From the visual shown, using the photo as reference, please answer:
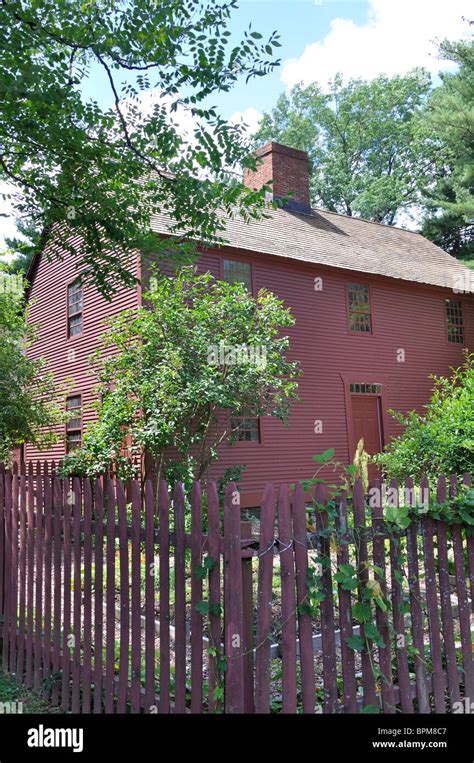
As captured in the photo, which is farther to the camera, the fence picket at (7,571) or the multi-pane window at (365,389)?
the multi-pane window at (365,389)

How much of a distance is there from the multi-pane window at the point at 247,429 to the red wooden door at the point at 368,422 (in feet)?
12.4

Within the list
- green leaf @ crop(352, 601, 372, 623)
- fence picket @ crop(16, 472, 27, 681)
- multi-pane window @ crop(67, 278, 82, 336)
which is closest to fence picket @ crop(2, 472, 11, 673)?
fence picket @ crop(16, 472, 27, 681)

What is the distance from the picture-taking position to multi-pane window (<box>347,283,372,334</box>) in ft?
62.3

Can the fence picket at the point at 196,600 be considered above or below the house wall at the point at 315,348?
below

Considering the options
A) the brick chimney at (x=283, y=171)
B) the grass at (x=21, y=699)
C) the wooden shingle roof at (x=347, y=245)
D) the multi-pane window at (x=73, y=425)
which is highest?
the brick chimney at (x=283, y=171)

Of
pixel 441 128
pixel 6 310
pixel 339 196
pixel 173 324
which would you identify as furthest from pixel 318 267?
pixel 339 196

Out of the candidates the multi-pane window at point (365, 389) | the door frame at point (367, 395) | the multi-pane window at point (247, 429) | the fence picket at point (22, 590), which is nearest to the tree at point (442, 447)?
the multi-pane window at point (247, 429)

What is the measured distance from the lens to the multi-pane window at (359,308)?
19.0 metres

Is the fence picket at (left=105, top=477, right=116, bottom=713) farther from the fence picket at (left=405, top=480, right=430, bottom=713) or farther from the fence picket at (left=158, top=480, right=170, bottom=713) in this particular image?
the fence picket at (left=405, top=480, right=430, bottom=713)

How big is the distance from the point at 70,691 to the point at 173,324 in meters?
8.36

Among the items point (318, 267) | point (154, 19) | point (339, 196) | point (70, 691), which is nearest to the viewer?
point (70, 691)

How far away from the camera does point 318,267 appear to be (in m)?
18.1

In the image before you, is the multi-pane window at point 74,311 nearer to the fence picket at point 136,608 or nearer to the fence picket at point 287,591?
the fence picket at point 136,608
